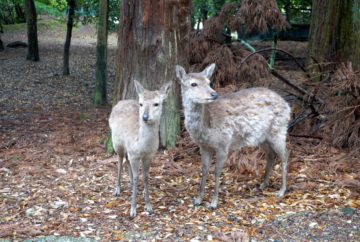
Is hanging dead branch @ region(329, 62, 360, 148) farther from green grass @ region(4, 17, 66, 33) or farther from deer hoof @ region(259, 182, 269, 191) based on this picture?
green grass @ region(4, 17, 66, 33)

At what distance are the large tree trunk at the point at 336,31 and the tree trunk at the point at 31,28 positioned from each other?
10.3 metres

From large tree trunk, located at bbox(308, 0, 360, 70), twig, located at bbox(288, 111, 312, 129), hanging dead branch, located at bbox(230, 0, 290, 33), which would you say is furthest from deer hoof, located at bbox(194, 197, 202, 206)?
large tree trunk, located at bbox(308, 0, 360, 70)

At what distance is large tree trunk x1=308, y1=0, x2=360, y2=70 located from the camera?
25.2ft

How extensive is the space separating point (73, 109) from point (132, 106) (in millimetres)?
5431

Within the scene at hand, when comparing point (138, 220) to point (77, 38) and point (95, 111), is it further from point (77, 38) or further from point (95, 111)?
point (77, 38)

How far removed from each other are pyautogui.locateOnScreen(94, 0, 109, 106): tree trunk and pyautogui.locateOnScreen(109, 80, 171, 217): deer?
4.55 meters

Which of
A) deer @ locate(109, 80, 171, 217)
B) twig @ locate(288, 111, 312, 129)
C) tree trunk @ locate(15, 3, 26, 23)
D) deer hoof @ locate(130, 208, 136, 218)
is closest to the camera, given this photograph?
deer @ locate(109, 80, 171, 217)

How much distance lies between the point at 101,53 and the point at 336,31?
5.08 m

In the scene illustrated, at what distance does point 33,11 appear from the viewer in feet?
51.0

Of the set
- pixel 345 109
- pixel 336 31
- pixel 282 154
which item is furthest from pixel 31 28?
pixel 282 154

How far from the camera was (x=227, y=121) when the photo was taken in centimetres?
548

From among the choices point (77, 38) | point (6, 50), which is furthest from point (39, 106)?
point (77, 38)

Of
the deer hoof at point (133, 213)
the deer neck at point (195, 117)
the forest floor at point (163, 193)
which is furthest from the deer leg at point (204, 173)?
the deer hoof at point (133, 213)

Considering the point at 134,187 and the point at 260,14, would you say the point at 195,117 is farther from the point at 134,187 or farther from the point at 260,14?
the point at 260,14
